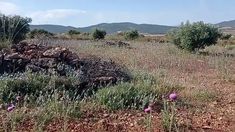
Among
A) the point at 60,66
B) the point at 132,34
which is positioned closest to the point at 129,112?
the point at 60,66

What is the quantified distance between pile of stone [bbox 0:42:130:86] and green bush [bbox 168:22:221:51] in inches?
436

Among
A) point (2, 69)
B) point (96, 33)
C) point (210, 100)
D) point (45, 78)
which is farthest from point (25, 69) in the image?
point (96, 33)

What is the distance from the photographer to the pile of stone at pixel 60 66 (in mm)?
7547

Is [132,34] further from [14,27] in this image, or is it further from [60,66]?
[60,66]

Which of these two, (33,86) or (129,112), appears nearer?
(129,112)

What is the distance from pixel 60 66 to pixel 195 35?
12630mm

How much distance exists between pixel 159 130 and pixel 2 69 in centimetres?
374

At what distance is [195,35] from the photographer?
19.7m

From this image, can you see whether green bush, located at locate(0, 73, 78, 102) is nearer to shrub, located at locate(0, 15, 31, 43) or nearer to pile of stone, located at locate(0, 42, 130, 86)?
pile of stone, located at locate(0, 42, 130, 86)

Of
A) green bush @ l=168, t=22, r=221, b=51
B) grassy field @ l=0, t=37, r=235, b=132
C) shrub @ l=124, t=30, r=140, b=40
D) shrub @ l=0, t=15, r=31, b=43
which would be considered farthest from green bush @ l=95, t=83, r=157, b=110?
shrub @ l=124, t=30, r=140, b=40

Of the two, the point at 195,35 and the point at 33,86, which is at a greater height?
the point at 33,86

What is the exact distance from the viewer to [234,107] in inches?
265

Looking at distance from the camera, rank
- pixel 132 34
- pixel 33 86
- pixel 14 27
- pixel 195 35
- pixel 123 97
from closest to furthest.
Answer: pixel 123 97 → pixel 33 86 → pixel 14 27 → pixel 195 35 → pixel 132 34

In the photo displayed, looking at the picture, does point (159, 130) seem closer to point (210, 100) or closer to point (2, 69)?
point (210, 100)
